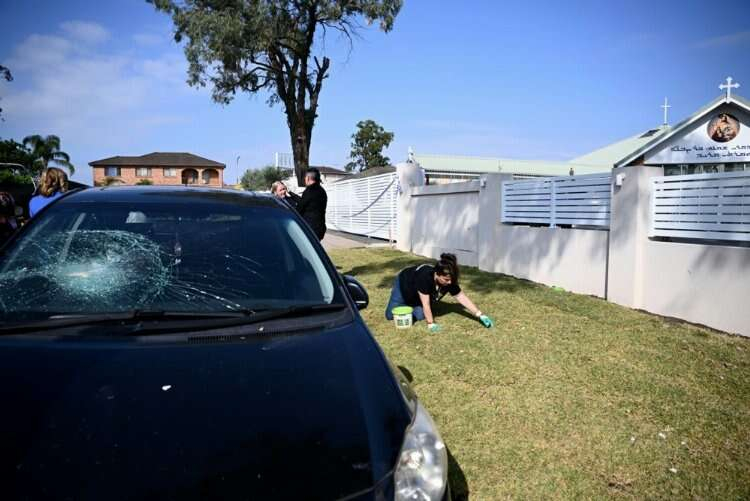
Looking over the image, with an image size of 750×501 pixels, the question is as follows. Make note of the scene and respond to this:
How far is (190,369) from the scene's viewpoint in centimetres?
178

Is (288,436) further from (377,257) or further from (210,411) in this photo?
(377,257)

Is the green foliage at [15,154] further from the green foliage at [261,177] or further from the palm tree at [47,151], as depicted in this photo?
the green foliage at [261,177]

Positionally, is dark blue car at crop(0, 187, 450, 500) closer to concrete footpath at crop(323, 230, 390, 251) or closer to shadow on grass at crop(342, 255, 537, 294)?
shadow on grass at crop(342, 255, 537, 294)

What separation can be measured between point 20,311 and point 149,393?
90 cm

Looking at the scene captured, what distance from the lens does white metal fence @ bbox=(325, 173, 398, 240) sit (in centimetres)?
1513

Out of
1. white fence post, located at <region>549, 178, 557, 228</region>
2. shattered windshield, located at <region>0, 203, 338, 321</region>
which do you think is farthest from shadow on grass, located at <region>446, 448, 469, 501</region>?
white fence post, located at <region>549, 178, 557, 228</region>

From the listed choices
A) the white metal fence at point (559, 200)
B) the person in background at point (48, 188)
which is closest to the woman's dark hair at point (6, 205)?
the person in background at point (48, 188)

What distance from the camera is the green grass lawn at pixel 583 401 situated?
2.83 metres

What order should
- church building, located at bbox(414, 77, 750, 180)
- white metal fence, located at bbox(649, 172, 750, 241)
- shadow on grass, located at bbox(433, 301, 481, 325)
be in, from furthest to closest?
church building, located at bbox(414, 77, 750, 180) < shadow on grass, located at bbox(433, 301, 481, 325) < white metal fence, located at bbox(649, 172, 750, 241)

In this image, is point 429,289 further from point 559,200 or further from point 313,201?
point 559,200

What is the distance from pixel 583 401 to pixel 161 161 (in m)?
71.7

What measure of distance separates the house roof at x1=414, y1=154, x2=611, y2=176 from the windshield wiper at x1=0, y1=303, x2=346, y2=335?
35131 mm

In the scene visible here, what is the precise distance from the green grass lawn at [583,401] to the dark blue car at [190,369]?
51.4 inches

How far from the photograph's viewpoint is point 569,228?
7.62m
